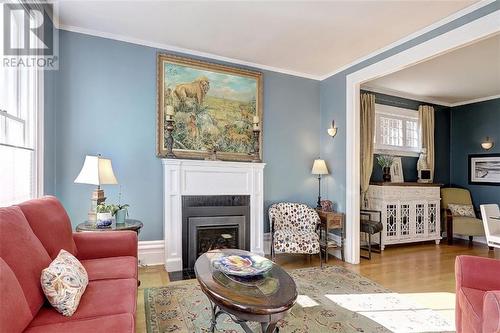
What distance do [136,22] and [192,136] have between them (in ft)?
4.76

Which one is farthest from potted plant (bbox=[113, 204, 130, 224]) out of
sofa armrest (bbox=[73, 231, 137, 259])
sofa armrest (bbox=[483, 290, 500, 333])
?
sofa armrest (bbox=[483, 290, 500, 333])

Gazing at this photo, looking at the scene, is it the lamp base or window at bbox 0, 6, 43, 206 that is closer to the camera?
window at bbox 0, 6, 43, 206

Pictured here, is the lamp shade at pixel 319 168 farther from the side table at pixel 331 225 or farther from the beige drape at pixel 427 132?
the beige drape at pixel 427 132

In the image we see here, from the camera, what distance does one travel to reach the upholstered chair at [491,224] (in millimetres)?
3734

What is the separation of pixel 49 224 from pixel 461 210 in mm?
6366

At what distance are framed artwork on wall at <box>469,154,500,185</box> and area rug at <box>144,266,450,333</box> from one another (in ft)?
13.4

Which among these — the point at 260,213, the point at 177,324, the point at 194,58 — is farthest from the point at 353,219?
the point at 194,58

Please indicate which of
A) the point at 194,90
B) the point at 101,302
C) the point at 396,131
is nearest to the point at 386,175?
the point at 396,131

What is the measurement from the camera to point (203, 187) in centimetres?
356

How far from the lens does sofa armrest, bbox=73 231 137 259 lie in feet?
7.47

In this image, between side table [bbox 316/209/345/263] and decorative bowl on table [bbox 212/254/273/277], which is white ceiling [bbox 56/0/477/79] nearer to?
side table [bbox 316/209/345/263]

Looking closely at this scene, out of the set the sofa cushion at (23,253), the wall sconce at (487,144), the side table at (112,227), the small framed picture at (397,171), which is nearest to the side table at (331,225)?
the small framed picture at (397,171)

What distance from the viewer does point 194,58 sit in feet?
12.1

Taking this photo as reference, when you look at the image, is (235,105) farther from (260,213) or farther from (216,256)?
(216,256)
